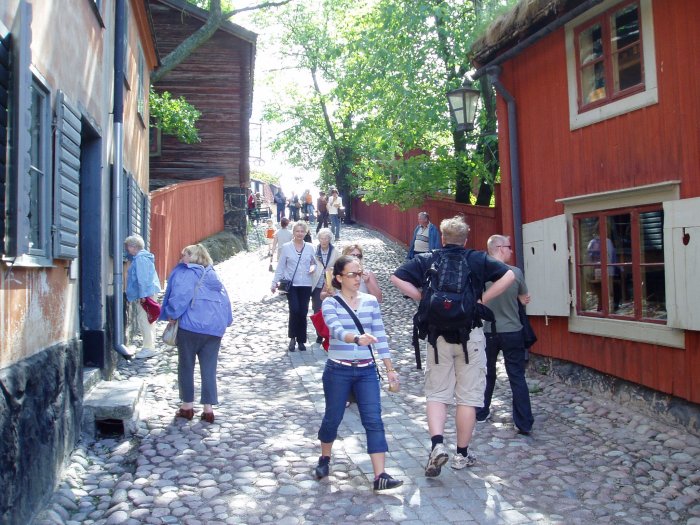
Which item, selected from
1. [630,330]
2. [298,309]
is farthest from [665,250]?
[298,309]

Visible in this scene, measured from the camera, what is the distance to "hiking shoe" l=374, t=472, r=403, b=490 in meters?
4.93

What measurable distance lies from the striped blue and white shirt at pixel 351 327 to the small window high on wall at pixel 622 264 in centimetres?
337

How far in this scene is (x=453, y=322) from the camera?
16.9 feet

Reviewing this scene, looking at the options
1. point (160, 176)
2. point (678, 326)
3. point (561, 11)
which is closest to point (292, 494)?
point (678, 326)

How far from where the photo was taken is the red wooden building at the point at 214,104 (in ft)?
79.3

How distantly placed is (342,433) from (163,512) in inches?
83.5

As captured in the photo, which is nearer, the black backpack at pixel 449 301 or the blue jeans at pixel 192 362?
the black backpack at pixel 449 301

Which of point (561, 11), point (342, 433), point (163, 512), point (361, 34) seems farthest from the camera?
point (361, 34)

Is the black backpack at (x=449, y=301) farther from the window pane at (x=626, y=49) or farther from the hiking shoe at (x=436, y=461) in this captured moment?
the window pane at (x=626, y=49)

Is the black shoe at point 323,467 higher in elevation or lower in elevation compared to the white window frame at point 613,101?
lower

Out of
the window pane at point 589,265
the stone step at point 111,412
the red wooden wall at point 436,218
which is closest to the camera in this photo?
the stone step at point 111,412

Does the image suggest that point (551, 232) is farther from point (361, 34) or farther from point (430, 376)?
point (361, 34)

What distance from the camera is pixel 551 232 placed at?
8.88 m

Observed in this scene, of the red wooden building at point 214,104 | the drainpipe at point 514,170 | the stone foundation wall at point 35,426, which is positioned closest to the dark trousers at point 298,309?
the drainpipe at point 514,170
